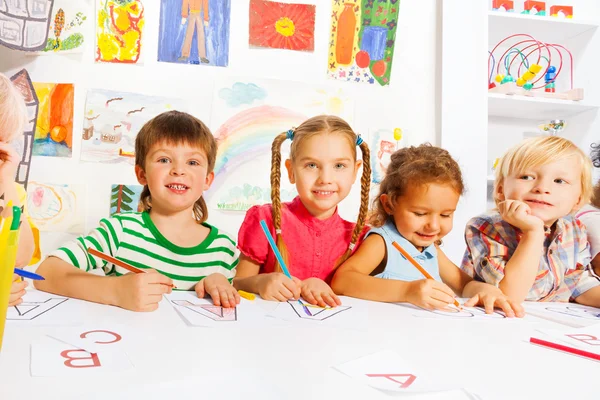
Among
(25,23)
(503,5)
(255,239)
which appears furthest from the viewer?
(503,5)

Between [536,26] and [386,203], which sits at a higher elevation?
[536,26]

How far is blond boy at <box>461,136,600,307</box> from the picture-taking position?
3.34ft

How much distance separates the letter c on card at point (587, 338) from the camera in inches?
23.4

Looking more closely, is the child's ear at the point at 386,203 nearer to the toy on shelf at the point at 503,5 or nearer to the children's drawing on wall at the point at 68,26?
the children's drawing on wall at the point at 68,26

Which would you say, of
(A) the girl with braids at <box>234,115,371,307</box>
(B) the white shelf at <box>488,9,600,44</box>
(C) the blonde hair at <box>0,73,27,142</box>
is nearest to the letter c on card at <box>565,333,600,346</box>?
(A) the girl with braids at <box>234,115,371,307</box>

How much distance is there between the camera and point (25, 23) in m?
1.60

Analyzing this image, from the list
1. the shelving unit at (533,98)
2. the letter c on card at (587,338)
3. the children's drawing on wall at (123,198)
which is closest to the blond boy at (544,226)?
the letter c on card at (587,338)

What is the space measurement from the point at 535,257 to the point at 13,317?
83 cm

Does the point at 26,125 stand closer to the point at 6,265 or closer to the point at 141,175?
the point at 141,175

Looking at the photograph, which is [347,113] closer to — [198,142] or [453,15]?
[453,15]

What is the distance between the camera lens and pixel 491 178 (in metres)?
2.04

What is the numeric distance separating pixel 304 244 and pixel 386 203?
19 cm

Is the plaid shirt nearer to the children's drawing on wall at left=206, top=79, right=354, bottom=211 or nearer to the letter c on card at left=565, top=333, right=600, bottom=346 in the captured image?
the letter c on card at left=565, top=333, right=600, bottom=346

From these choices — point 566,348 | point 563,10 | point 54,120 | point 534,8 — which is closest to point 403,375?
point 566,348
